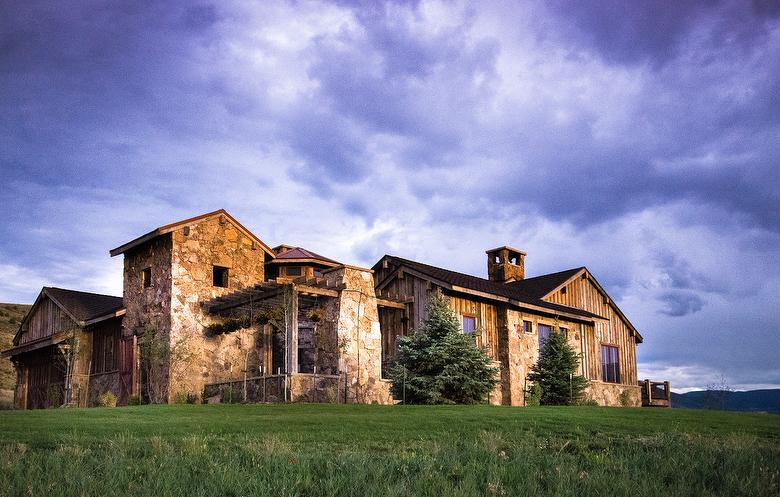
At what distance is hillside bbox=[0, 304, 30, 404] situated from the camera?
45.5 metres

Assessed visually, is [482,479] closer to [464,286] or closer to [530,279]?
[464,286]

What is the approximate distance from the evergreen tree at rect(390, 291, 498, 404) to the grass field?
852 centimetres

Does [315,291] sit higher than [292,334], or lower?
higher

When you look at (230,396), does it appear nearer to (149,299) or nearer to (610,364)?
(149,299)

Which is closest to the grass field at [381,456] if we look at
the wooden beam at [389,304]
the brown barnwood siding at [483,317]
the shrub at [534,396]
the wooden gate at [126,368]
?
the wooden beam at [389,304]

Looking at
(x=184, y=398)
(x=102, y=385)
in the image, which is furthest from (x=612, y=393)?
(x=102, y=385)

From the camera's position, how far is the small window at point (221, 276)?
30.8 metres

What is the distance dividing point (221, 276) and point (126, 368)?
508 cm

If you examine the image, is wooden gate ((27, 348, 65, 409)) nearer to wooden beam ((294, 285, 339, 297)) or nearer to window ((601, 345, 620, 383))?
wooden beam ((294, 285, 339, 297))

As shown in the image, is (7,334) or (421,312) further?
(7,334)

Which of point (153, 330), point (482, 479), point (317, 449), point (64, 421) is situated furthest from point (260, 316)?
point (482, 479)

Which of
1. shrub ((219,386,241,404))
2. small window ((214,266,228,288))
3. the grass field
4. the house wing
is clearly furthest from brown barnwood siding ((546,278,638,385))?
the grass field

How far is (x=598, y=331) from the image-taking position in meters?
38.2

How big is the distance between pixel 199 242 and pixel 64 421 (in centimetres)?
1365
